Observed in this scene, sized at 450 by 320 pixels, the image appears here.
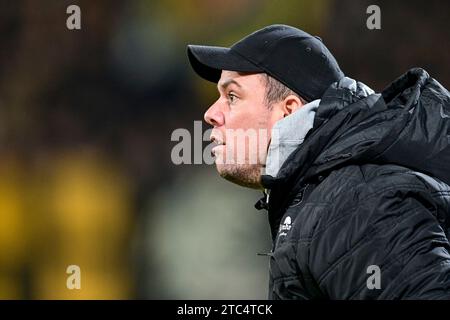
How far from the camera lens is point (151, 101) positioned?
4.06 m

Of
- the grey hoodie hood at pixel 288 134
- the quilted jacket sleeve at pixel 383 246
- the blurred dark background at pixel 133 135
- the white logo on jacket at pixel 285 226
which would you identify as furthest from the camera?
the blurred dark background at pixel 133 135

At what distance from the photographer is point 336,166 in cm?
147

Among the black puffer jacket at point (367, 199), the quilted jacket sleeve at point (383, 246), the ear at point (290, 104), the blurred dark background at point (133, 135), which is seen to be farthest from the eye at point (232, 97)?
the blurred dark background at point (133, 135)

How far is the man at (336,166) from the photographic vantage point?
4.28 feet

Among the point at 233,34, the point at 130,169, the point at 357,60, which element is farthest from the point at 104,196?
the point at 357,60

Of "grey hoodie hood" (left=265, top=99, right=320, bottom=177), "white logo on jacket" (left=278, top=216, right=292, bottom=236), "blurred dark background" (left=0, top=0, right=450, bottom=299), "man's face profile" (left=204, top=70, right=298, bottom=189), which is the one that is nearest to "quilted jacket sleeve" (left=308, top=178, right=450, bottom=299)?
"white logo on jacket" (left=278, top=216, right=292, bottom=236)

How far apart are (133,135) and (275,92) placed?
2273mm

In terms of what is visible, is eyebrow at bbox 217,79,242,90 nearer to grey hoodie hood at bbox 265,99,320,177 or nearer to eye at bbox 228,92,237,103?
eye at bbox 228,92,237,103

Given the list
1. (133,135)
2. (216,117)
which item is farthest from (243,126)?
(133,135)

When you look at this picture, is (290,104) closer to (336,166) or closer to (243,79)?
(243,79)

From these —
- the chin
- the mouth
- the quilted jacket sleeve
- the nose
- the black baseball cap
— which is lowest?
the quilted jacket sleeve

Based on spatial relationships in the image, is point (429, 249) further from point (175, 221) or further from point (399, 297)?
point (175, 221)

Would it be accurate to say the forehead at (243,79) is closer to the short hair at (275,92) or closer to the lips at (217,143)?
the short hair at (275,92)

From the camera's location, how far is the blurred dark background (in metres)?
3.70
